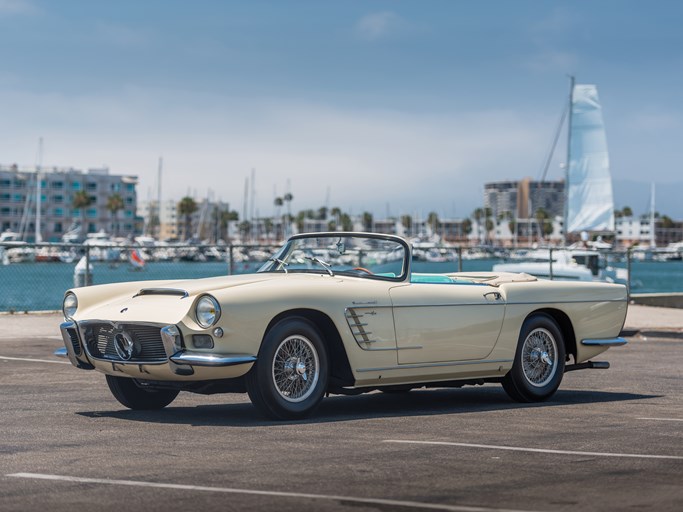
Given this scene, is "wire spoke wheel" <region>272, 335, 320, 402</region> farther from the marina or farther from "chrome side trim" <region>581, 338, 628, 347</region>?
the marina

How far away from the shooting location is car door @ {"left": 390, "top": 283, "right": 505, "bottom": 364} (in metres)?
9.85

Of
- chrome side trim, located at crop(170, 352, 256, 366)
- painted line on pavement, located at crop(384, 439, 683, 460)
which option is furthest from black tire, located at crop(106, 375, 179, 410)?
painted line on pavement, located at crop(384, 439, 683, 460)

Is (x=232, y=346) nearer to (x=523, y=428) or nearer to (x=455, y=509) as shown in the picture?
(x=523, y=428)

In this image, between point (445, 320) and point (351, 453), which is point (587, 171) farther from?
point (351, 453)

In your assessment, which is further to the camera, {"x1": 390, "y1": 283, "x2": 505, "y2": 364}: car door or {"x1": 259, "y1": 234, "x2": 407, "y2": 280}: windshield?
{"x1": 259, "y1": 234, "x2": 407, "y2": 280}: windshield

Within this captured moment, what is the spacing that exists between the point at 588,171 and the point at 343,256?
126ft

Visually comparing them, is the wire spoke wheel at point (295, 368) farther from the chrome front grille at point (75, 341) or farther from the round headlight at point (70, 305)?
the round headlight at point (70, 305)

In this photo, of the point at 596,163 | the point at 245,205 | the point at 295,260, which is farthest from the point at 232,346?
the point at 245,205

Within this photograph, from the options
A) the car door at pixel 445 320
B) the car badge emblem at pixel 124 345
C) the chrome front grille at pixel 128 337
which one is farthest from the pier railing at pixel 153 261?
the car badge emblem at pixel 124 345

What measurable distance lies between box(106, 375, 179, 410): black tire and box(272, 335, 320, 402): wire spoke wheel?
1.27 metres

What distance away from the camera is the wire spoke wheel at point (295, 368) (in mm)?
9055

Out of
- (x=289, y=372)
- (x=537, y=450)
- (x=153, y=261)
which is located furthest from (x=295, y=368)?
(x=153, y=261)

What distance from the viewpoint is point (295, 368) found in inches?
358

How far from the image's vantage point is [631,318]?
23266 millimetres
